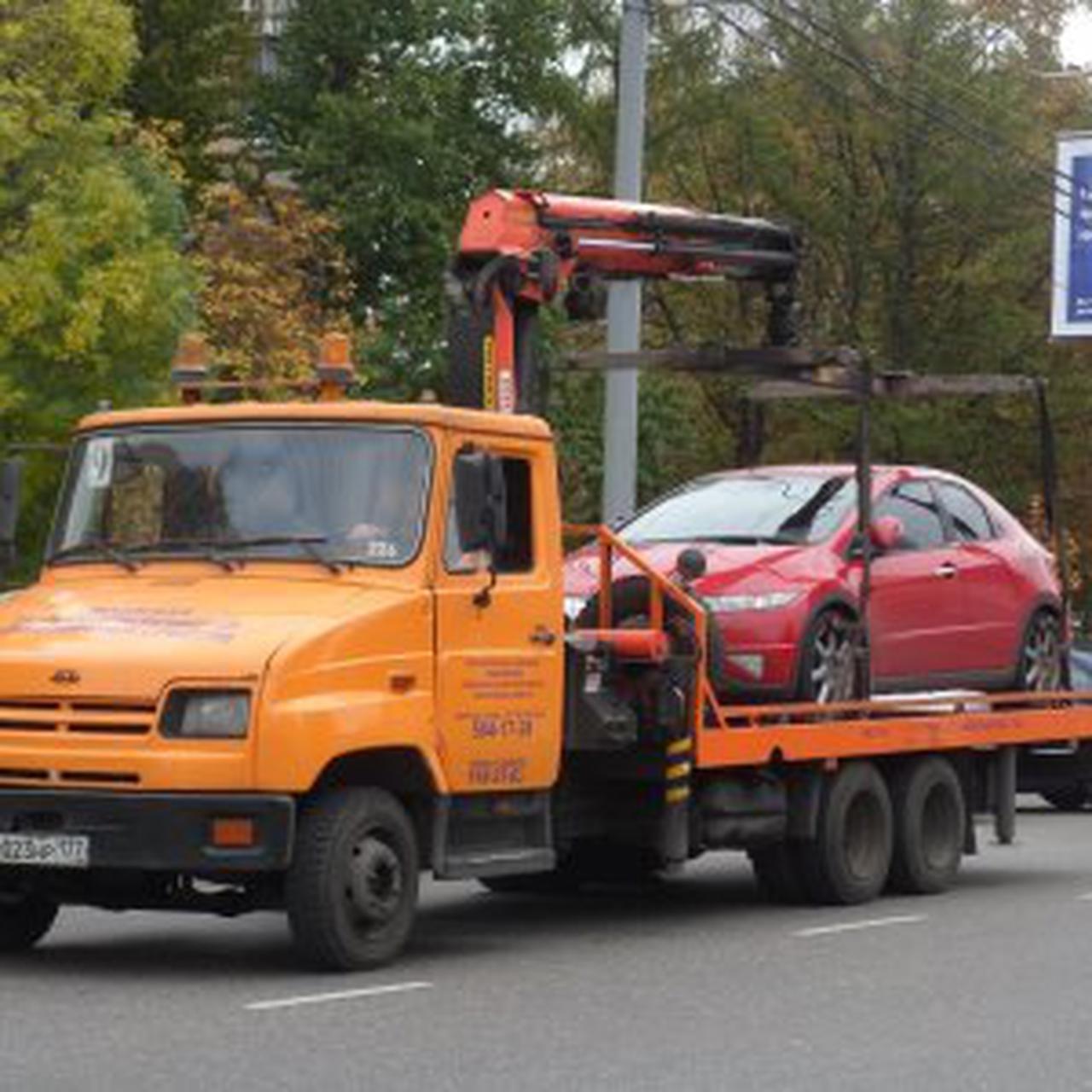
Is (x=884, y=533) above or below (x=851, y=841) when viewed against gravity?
above

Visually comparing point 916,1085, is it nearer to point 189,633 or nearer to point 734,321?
point 189,633

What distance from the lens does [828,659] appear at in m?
16.3

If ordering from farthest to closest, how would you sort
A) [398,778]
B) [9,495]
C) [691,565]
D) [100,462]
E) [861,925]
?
[861,925]
[691,565]
[100,462]
[9,495]
[398,778]

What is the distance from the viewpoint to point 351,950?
1267cm

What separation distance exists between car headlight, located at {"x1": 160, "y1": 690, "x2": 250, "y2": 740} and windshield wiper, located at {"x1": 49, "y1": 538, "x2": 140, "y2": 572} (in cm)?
140

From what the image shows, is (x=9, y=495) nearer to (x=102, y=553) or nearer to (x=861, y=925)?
(x=102, y=553)

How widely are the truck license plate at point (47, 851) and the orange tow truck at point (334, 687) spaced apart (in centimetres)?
1

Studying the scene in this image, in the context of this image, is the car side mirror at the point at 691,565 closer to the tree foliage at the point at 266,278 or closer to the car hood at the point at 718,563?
the car hood at the point at 718,563

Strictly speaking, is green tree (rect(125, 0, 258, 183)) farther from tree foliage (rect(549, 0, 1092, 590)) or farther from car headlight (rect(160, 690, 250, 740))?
car headlight (rect(160, 690, 250, 740))

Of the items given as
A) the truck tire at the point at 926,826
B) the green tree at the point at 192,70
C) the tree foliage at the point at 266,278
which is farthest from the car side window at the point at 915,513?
the green tree at the point at 192,70

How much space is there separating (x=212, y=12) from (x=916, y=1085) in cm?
4402

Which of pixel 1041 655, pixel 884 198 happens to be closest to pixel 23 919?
pixel 1041 655

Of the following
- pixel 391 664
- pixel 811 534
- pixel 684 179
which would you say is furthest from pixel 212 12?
pixel 391 664

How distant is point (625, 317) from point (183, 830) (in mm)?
12586
